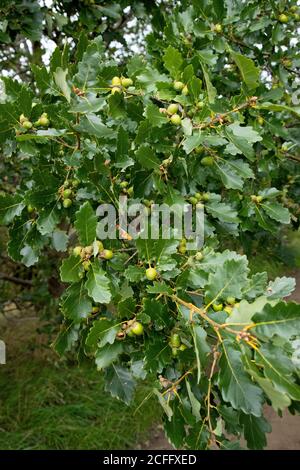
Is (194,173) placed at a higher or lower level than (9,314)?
higher

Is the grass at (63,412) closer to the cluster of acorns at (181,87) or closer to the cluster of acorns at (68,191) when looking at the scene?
the cluster of acorns at (68,191)

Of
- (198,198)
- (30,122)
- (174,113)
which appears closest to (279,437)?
(198,198)

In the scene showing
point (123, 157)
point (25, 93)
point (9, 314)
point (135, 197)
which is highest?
point (25, 93)

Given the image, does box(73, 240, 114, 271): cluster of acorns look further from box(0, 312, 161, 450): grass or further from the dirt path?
the dirt path

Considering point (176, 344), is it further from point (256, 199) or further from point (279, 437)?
point (279, 437)

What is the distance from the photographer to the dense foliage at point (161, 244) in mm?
941

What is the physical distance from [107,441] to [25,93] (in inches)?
111

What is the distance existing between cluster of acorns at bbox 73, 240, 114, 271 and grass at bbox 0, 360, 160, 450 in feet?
8.19

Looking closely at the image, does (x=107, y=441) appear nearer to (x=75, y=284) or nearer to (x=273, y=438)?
(x=273, y=438)

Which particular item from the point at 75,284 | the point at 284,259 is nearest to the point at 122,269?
the point at 75,284

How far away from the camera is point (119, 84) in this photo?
127 centimetres

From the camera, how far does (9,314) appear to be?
4.86m

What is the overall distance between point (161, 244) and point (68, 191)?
36 centimetres

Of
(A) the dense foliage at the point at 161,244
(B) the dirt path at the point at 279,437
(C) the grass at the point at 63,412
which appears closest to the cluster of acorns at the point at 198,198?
(A) the dense foliage at the point at 161,244
